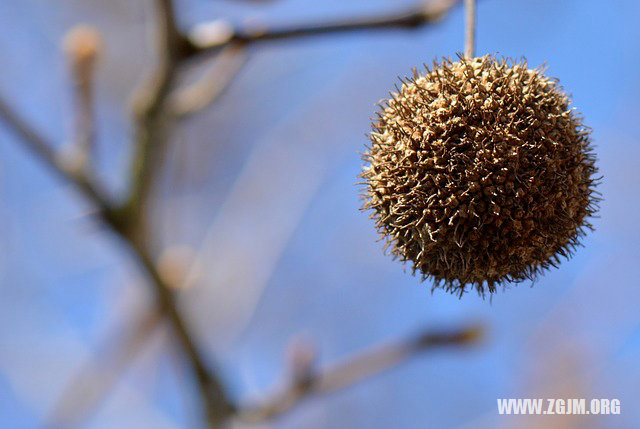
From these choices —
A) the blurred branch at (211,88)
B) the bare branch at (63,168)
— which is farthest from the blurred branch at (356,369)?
the blurred branch at (211,88)

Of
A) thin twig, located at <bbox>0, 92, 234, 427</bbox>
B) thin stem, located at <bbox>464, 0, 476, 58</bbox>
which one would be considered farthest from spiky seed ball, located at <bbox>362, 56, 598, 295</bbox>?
thin twig, located at <bbox>0, 92, 234, 427</bbox>

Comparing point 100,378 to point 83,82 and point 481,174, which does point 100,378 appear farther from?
point 481,174

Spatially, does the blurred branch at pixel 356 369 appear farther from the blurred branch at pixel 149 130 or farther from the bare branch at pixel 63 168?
the bare branch at pixel 63 168

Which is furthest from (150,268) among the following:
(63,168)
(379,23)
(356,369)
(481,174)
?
(481,174)

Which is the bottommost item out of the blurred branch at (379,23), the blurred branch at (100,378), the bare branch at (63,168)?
the blurred branch at (100,378)

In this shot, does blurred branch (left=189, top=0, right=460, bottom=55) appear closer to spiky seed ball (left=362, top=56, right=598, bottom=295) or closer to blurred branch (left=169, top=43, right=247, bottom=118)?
blurred branch (left=169, top=43, right=247, bottom=118)

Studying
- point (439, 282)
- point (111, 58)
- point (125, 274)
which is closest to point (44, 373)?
point (125, 274)
